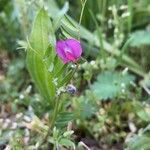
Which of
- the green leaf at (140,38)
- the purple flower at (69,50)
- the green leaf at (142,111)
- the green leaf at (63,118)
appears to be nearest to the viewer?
the purple flower at (69,50)

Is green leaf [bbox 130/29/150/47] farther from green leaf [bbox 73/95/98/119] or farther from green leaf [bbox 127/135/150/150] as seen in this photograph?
green leaf [bbox 127/135/150/150]

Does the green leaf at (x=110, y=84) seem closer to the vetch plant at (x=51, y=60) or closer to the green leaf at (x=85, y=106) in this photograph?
the green leaf at (x=85, y=106)

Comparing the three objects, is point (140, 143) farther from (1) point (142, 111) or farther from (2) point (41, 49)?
(2) point (41, 49)

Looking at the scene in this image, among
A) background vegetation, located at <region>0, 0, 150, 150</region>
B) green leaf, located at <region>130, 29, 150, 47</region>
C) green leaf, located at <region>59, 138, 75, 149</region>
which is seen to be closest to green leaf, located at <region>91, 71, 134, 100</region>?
background vegetation, located at <region>0, 0, 150, 150</region>

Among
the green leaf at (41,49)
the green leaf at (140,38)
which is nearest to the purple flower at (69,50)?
the green leaf at (41,49)

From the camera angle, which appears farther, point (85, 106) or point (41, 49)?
point (85, 106)

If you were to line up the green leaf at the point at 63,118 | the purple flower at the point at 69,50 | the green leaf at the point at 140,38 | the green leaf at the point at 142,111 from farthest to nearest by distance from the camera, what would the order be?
the green leaf at the point at 140,38, the green leaf at the point at 142,111, the green leaf at the point at 63,118, the purple flower at the point at 69,50

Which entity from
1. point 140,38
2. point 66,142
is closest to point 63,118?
point 66,142
